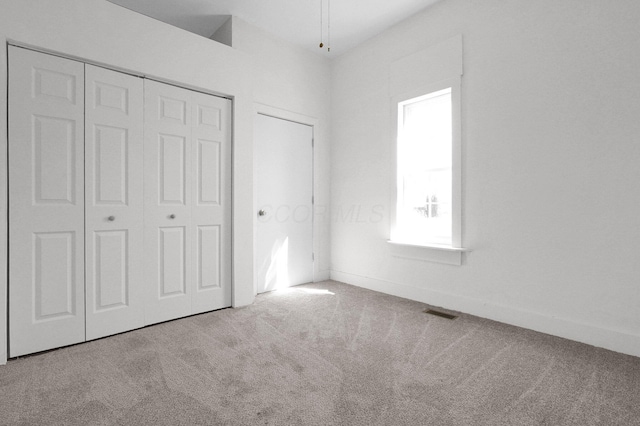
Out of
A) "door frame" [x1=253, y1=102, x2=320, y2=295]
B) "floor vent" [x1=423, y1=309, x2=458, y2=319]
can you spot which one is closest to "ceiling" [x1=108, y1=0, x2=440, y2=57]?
"door frame" [x1=253, y1=102, x2=320, y2=295]

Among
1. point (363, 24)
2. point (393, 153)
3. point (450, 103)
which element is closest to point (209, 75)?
point (363, 24)

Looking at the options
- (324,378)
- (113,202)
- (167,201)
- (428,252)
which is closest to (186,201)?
(167,201)

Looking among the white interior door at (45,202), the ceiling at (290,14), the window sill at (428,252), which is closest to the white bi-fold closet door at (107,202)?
the white interior door at (45,202)

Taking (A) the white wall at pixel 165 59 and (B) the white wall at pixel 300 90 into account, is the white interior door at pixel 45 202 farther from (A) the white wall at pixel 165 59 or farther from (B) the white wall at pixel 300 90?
(B) the white wall at pixel 300 90

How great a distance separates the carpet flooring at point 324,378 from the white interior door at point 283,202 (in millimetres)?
1295

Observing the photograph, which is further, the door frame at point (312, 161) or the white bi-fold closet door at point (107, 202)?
the door frame at point (312, 161)

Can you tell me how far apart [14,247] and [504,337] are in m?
3.86

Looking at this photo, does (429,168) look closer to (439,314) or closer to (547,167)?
(547,167)

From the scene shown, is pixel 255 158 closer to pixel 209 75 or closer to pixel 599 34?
pixel 209 75

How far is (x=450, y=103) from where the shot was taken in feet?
11.4

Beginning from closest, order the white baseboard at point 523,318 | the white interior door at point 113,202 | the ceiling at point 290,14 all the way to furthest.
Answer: the white baseboard at point 523,318 < the white interior door at point 113,202 < the ceiling at point 290,14

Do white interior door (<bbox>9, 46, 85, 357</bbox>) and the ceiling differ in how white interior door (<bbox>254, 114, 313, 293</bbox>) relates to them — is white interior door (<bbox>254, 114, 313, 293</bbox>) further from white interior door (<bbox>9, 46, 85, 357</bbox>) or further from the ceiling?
white interior door (<bbox>9, 46, 85, 357</bbox>)

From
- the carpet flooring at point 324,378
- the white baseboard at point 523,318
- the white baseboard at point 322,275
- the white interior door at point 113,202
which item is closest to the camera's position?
the carpet flooring at point 324,378

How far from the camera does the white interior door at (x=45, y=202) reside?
7.39 feet
